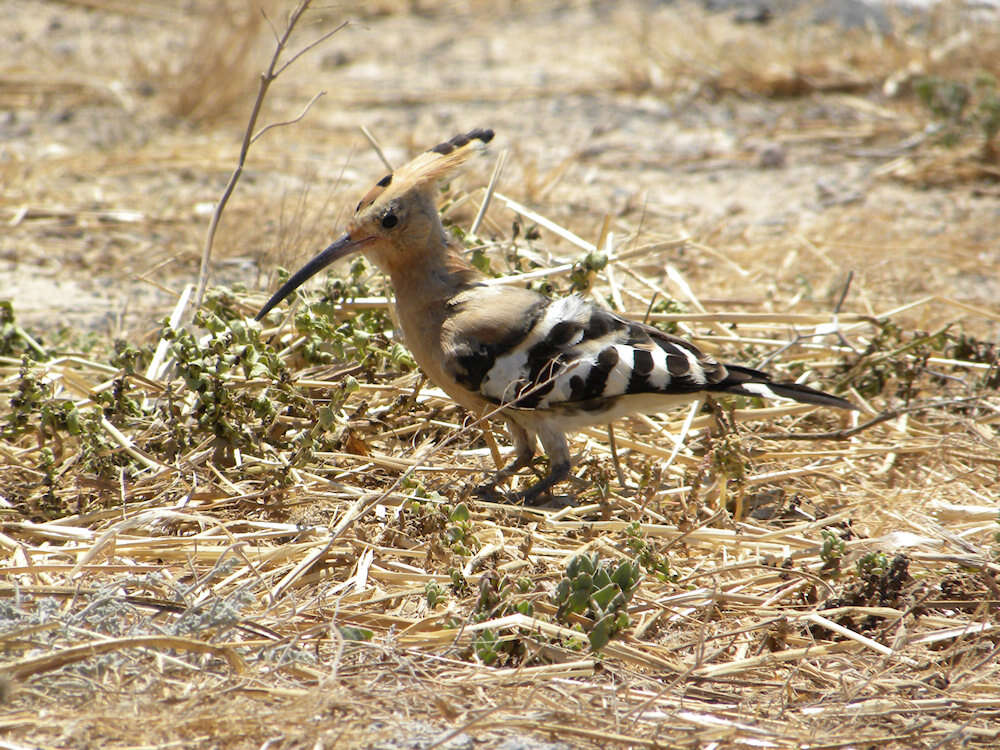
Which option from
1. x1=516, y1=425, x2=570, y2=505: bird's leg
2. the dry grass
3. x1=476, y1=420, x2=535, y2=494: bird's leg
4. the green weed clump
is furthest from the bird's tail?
the green weed clump

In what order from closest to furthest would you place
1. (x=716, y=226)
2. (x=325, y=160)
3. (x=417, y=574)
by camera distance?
(x=417, y=574) → (x=716, y=226) → (x=325, y=160)

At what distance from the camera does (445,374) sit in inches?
122

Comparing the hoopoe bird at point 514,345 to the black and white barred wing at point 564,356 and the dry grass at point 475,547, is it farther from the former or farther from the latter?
the dry grass at point 475,547

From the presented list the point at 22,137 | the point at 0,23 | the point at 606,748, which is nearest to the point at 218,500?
the point at 606,748

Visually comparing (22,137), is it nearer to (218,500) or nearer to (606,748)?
(218,500)

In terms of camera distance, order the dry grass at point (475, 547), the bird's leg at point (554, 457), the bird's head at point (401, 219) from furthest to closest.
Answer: the bird's head at point (401, 219), the bird's leg at point (554, 457), the dry grass at point (475, 547)

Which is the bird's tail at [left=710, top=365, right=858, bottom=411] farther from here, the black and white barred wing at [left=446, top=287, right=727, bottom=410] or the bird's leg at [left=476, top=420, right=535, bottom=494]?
the bird's leg at [left=476, top=420, right=535, bottom=494]

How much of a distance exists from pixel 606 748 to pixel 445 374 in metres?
1.35

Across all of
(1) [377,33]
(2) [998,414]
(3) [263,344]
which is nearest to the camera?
(3) [263,344]

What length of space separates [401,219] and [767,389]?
47.6 inches

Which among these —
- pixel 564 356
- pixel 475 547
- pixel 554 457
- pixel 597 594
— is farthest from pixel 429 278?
pixel 597 594

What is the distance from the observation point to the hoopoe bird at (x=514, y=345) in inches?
118

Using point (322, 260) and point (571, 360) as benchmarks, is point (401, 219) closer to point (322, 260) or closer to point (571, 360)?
point (322, 260)

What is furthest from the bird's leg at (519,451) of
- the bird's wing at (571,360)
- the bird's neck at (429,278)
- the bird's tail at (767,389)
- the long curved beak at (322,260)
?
the long curved beak at (322,260)
